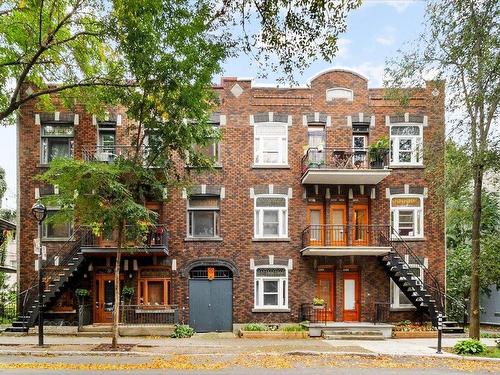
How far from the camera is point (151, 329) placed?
22.1 metres

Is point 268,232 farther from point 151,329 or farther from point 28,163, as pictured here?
point 28,163

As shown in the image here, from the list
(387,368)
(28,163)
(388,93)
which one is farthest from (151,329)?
(388,93)

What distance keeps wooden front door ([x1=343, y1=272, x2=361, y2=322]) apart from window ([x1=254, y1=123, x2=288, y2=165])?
5682 millimetres

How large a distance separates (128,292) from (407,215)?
12.2m

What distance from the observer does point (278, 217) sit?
966 inches

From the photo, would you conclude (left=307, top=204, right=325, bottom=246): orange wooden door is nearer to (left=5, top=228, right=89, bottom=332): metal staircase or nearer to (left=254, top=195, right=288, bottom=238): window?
(left=254, top=195, right=288, bottom=238): window

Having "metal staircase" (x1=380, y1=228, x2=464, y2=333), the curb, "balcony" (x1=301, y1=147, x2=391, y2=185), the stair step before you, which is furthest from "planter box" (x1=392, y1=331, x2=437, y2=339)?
"balcony" (x1=301, y1=147, x2=391, y2=185)

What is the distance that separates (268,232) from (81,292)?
7.98 meters

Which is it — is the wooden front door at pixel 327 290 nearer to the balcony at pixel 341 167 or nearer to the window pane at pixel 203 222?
the balcony at pixel 341 167

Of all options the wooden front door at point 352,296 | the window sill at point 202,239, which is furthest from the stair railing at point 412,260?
the window sill at point 202,239

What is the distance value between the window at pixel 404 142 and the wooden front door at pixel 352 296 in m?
5.30

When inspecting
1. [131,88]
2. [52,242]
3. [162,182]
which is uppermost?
[131,88]

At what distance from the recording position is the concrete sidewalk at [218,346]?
17453 mm

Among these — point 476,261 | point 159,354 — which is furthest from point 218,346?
point 476,261
